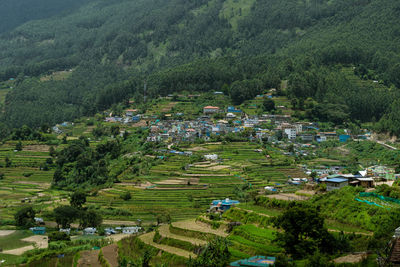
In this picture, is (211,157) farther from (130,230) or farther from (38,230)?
(38,230)

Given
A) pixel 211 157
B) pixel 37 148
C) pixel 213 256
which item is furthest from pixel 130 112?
pixel 213 256

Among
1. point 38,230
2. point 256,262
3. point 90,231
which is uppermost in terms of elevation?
point 256,262

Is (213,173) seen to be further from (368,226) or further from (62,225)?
(368,226)

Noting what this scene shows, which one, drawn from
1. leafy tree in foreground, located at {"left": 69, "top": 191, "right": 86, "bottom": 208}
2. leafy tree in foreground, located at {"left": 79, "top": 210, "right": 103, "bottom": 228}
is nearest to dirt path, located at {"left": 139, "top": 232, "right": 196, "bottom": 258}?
leafy tree in foreground, located at {"left": 79, "top": 210, "right": 103, "bottom": 228}

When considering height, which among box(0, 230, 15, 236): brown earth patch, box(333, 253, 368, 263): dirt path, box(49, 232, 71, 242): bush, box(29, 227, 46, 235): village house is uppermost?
box(333, 253, 368, 263): dirt path

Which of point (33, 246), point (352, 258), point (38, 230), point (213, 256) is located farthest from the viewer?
point (38, 230)

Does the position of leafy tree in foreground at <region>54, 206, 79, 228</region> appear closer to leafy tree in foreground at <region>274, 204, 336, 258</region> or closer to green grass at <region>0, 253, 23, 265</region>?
green grass at <region>0, 253, 23, 265</region>

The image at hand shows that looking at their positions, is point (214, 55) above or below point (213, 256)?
below
